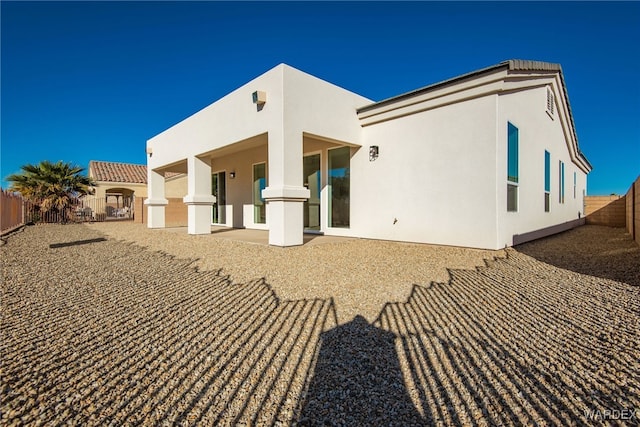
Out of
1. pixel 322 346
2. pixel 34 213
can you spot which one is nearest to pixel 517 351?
pixel 322 346

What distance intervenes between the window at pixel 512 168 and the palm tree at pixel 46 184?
19929 millimetres

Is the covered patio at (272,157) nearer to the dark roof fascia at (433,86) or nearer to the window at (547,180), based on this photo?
the dark roof fascia at (433,86)

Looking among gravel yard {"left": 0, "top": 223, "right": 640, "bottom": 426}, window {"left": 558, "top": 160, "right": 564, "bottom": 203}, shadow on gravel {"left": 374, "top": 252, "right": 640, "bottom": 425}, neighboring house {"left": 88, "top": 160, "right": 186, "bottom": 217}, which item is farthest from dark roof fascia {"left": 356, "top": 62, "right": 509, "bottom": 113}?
neighboring house {"left": 88, "top": 160, "right": 186, "bottom": 217}

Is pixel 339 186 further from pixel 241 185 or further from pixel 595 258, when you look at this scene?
pixel 595 258

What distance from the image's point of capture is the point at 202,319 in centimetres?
297

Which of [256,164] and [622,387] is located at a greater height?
[256,164]

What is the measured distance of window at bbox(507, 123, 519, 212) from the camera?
6.75m

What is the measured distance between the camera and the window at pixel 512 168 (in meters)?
6.75

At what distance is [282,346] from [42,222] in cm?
1921

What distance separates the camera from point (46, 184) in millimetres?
15984

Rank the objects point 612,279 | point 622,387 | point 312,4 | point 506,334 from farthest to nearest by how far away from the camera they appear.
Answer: point 312,4 < point 612,279 < point 506,334 < point 622,387

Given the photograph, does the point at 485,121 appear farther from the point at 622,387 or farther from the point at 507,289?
the point at 622,387

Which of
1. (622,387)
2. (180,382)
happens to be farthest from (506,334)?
(180,382)

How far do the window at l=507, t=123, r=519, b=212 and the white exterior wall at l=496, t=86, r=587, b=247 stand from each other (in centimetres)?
18
